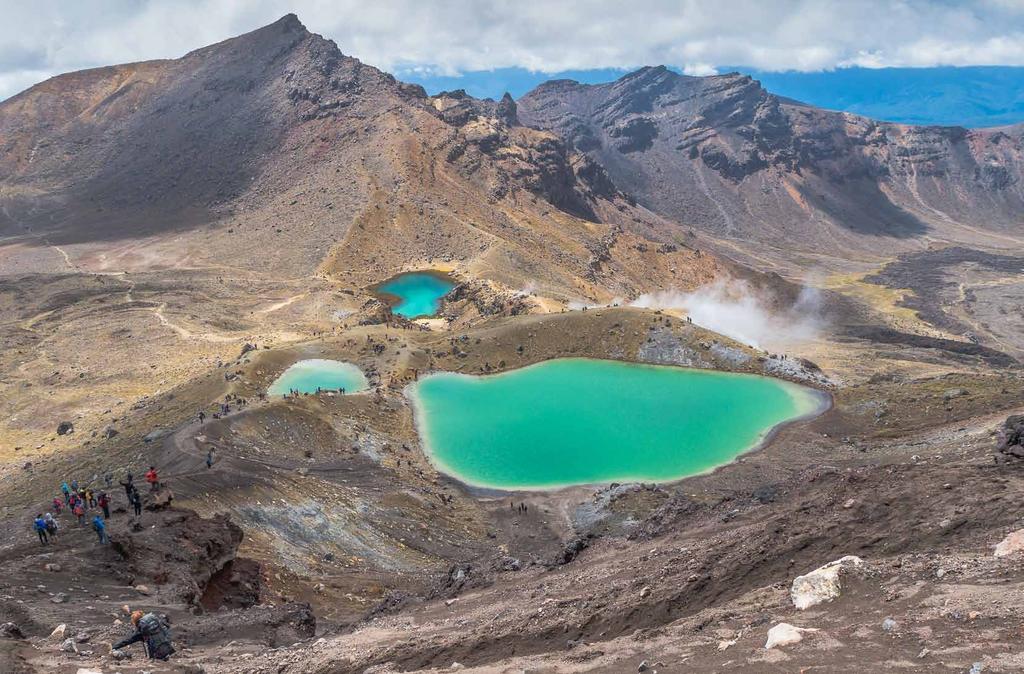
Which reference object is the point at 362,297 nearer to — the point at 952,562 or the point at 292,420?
the point at 292,420

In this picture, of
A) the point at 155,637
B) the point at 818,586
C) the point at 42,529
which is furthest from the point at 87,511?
the point at 818,586

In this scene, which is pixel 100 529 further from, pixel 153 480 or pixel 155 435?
pixel 155 435

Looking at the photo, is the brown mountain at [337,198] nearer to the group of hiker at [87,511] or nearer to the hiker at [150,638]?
the group of hiker at [87,511]

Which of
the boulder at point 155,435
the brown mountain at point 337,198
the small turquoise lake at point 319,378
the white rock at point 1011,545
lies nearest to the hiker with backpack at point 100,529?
the boulder at point 155,435

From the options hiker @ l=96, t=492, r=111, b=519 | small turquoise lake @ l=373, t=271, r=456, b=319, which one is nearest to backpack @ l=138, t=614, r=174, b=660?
hiker @ l=96, t=492, r=111, b=519

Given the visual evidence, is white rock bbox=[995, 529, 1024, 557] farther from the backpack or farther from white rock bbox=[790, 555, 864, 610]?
the backpack

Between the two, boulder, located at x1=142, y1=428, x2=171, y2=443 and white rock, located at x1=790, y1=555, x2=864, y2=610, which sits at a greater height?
boulder, located at x1=142, y1=428, x2=171, y2=443
